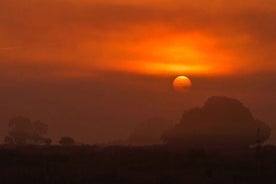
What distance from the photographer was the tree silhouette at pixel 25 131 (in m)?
157

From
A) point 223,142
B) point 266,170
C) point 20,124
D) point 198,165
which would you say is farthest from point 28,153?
point 20,124

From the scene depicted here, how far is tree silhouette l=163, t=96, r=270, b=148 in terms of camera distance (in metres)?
114

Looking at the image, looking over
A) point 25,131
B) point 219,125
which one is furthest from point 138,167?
point 25,131

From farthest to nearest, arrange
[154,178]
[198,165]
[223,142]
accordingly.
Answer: [223,142]
[198,165]
[154,178]

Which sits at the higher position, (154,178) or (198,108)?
(198,108)

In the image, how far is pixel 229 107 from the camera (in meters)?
128

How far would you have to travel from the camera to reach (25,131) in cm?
16588

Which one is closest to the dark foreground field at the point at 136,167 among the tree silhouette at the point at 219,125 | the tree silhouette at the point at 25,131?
the tree silhouette at the point at 219,125

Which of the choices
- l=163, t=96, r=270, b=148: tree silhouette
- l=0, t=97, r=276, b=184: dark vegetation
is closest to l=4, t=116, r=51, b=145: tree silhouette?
l=163, t=96, r=270, b=148: tree silhouette

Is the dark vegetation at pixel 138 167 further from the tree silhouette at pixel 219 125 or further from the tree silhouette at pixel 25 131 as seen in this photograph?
the tree silhouette at pixel 25 131

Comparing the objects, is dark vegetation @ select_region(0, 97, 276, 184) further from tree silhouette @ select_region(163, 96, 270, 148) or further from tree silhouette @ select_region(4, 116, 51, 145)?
tree silhouette @ select_region(4, 116, 51, 145)

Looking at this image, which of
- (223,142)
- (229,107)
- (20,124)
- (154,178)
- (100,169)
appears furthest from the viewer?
(20,124)

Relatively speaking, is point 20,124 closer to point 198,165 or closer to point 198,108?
point 198,108

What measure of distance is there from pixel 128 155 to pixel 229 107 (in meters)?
85.7
